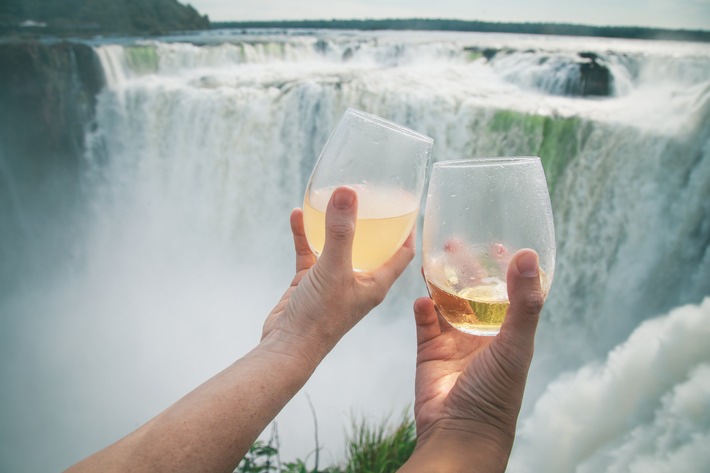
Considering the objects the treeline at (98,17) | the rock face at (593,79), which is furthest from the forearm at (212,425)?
the treeline at (98,17)

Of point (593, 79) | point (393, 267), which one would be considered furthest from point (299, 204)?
point (393, 267)

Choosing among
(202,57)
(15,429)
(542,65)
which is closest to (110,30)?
(202,57)

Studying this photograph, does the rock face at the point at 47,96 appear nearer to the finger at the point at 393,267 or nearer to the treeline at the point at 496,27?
the treeline at the point at 496,27

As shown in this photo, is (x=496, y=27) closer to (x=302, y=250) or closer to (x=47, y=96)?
(x=47, y=96)

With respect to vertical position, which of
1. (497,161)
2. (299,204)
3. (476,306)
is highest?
(497,161)

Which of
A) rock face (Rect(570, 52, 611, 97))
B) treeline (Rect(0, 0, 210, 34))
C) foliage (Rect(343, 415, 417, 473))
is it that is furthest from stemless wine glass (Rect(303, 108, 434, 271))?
treeline (Rect(0, 0, 210, 34))

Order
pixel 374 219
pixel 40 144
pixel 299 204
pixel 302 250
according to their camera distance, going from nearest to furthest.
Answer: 1. pixel 374 219
2. pixel 302 250
3. pixel 299 204
4. pixel 40 144

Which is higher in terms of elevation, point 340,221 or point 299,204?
point 340,221
